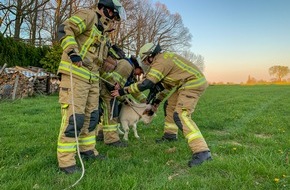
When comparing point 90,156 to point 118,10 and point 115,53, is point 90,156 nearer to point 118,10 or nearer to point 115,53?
point 115,53

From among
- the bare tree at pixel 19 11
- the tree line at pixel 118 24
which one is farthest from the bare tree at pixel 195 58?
the bare tree at pixel 19 11

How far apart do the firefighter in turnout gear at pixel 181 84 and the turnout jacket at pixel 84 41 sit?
0.89 metres

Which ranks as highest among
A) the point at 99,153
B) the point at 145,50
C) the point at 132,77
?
the point at 145,50

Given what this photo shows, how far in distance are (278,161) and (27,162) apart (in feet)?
13.0

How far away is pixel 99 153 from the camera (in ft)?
19.0

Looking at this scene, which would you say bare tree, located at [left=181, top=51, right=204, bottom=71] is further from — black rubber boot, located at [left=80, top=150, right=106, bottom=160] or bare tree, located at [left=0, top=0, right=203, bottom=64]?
black rubber boot, located at [left=80, top=150, right=106, bottom=160]

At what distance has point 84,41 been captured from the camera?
496 cm

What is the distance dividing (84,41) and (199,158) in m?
2.62

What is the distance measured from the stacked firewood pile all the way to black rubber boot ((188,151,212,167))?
48.4 ft

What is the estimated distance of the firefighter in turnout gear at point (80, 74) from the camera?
4629mm

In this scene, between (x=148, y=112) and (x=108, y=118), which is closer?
(x=108, y=118)

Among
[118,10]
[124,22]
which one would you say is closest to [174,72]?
[118,10]

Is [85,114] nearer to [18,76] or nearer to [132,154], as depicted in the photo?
[132,154]

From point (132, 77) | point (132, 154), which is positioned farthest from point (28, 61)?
point (132, 154)
